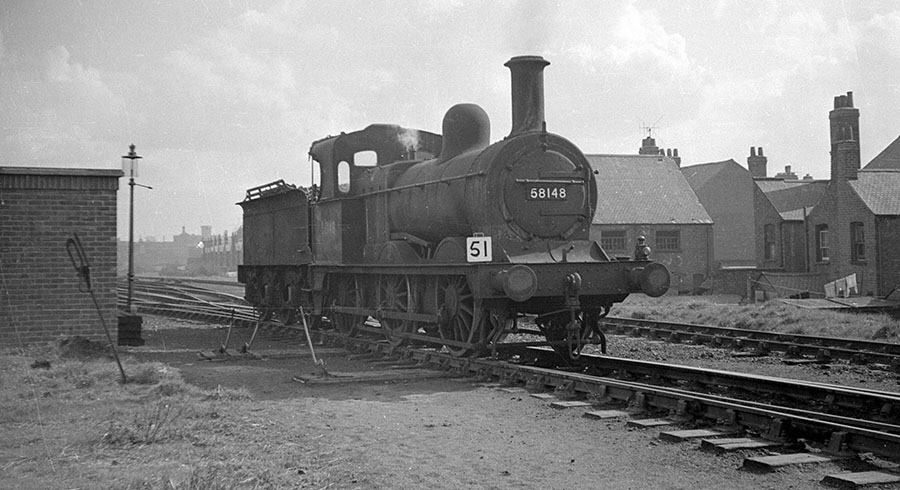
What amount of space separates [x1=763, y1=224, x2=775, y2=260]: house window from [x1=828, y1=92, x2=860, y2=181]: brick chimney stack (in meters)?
4.28

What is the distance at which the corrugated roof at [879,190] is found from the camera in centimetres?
2523

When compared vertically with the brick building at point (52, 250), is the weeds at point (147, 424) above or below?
below

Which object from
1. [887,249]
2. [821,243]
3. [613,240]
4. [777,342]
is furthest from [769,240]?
[777,342]

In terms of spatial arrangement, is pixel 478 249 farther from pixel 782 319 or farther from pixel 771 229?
pixel 771 229

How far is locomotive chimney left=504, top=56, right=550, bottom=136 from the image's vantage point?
10648 millimetres

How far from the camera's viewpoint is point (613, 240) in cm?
3139

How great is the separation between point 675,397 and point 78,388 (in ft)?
19.6

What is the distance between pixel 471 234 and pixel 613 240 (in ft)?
69.8

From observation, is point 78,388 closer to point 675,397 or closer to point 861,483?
point 675,397

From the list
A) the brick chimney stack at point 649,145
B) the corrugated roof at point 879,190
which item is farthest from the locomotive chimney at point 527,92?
the brick chimney stack at point 649,145

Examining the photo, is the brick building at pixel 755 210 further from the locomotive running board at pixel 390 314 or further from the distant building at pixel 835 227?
the locomotive running board at pixel 390 314

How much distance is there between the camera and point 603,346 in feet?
35.0

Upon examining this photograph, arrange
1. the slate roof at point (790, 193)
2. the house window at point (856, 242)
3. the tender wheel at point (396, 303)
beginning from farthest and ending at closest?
the slate roof at point (790, 193) < the house window at point (856, 242) < the tender wheel at point (396, 303)

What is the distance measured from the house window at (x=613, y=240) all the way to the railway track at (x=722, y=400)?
20.4 m
